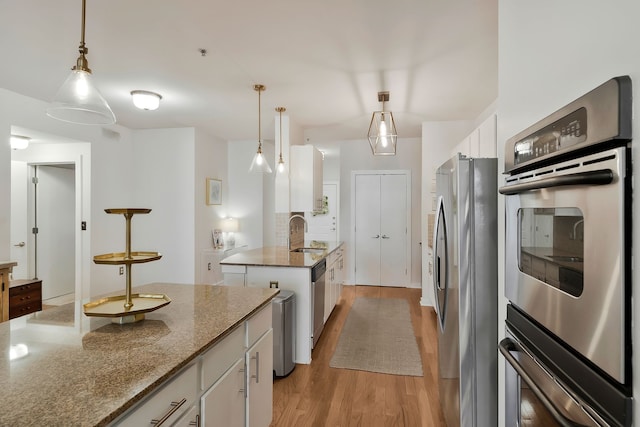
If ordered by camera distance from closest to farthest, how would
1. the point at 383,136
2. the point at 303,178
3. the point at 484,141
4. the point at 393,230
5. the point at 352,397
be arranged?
the point at 352,397 → the point at 484,141 → the point at 383,136 → the point at 303,178 → the point at 393,230

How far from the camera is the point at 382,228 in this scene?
19.0ft

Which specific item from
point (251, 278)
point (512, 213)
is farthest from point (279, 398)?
point (512, 213)

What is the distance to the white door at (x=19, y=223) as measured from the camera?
4719 millimetres

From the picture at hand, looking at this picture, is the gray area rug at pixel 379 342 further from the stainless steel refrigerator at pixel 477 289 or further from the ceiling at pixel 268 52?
the ceiling at pixel 268 52

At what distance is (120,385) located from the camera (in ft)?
2.84

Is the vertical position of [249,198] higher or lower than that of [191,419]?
higher

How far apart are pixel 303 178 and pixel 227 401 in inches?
124

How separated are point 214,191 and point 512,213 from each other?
195 inches

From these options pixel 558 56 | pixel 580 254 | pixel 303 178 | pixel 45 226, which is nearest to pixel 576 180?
pixel 580 254

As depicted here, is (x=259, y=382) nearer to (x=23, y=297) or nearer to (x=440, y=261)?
(x=440, y=261)

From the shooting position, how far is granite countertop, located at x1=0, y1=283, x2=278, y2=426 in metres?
0.77

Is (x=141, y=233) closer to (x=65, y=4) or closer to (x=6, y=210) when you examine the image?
(x=6, y=210)

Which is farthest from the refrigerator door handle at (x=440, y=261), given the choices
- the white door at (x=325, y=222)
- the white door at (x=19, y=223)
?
the white door at (x=325, y=222)

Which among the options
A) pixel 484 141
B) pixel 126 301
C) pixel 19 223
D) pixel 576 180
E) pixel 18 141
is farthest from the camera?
pixel 19 223
